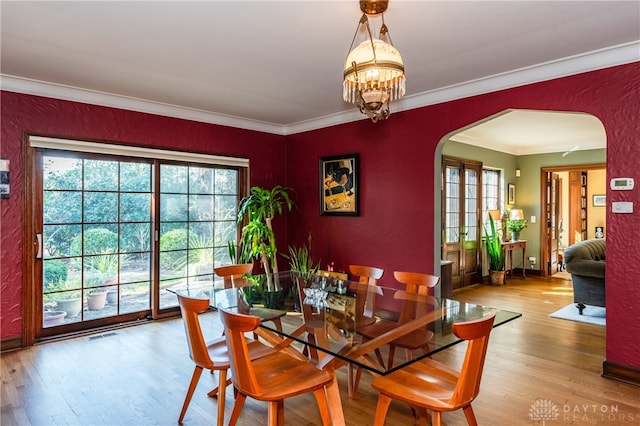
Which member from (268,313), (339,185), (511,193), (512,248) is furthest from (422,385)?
(511,193)

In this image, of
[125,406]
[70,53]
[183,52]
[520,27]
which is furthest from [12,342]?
[520,27]

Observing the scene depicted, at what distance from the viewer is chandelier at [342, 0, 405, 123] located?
2088 mm

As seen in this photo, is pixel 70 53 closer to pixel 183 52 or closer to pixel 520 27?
pixel 183 52

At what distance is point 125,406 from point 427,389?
2042 mm

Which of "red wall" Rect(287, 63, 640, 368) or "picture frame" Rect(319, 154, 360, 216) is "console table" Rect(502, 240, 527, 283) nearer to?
"red wall" Rect(287, 63, 640, 368)

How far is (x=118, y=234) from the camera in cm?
444

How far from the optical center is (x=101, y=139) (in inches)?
165

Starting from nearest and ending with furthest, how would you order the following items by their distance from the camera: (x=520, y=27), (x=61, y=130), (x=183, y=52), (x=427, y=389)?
1. (x=427, y=389)
2. (x=520, y=27)
3. (x=183, y=52)
4. (x=61, y=130)

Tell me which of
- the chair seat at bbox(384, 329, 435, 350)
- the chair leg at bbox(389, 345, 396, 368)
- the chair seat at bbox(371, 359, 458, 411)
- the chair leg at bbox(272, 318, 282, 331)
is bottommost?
the chair seat at bbox(371, 359, 458, 411)

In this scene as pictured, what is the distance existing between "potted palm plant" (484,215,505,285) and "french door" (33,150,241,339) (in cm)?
472

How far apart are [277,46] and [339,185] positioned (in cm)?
244

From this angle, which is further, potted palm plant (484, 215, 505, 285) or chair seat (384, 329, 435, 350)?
potted palm plant (484, 215, 505, 285)

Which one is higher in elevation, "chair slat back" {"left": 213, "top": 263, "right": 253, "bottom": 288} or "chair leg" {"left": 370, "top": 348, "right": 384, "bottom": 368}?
"chair slat back" {"left": 213, "top": 263, "right": 253, "bottom": 288}

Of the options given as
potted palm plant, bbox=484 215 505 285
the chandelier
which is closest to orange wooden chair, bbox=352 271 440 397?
the chandelier
